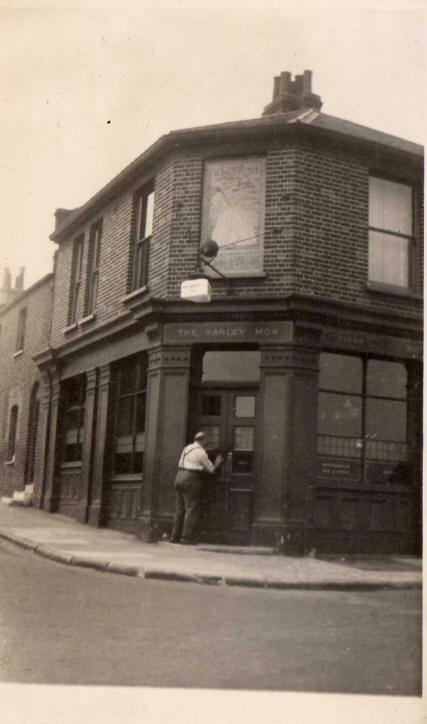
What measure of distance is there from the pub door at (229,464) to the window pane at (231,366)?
0.64ft

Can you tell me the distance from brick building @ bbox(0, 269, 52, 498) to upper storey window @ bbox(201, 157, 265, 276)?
620cm

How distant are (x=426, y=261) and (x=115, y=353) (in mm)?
8680

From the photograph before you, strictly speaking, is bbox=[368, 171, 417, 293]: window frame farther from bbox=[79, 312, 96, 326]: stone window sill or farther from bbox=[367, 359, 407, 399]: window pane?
bbox=[79, 312, 96, 326]: stone window sill

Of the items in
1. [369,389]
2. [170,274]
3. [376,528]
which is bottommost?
[376,528]

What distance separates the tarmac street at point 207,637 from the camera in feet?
14.4

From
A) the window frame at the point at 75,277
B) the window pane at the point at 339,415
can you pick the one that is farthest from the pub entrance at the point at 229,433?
the window frame at the point at 75,277

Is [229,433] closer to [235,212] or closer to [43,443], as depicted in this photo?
[235,212]

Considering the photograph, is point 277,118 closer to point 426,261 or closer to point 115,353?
point 115,353

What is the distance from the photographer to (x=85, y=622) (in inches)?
223

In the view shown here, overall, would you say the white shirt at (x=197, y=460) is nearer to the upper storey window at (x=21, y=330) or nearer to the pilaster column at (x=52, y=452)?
the pilaster column at (x=52, y=452)

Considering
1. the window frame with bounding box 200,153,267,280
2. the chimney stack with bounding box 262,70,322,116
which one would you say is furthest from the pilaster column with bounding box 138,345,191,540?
the chimney stack with bounding box 262,70,322,116

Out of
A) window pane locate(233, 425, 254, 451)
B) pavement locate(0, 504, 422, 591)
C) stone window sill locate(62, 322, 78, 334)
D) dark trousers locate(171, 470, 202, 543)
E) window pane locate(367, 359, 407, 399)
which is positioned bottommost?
pavement locate(0, 504, 422, 591)

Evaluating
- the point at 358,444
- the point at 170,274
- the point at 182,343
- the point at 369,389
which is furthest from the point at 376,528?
the point at 170,274

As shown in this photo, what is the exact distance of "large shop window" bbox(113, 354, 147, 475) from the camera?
12.2 meters
